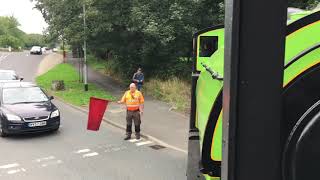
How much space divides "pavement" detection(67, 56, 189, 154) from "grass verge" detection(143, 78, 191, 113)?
37 centimetres

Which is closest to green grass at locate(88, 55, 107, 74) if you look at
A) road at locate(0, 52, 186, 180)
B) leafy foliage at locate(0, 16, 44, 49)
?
road at locate(0, 52, 186, 180)

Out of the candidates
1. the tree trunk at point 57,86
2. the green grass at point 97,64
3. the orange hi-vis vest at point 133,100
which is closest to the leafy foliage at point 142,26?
the tree trunk at point 57,86

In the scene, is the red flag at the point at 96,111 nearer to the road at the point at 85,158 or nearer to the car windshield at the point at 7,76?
the road at the point at 85,158

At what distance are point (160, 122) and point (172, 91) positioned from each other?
5043 millimetres

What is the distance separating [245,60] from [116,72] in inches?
1077

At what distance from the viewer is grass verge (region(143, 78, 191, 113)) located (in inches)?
705

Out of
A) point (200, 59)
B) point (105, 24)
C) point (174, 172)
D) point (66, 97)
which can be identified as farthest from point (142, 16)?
point (200, 59)

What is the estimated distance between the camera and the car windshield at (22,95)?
44.1 feet

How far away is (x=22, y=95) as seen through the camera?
13.8m

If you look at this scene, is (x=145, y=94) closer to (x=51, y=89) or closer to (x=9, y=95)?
(x=51, y=89)

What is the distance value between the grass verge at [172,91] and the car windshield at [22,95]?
5449 mm

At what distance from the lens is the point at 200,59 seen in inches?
180

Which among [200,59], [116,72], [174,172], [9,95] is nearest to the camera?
[200,59]

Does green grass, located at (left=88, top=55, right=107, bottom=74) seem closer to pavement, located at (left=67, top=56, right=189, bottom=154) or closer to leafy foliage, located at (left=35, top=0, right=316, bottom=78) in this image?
leafy foliage, located at (left=35, top=0, right=316, bottom=78)
